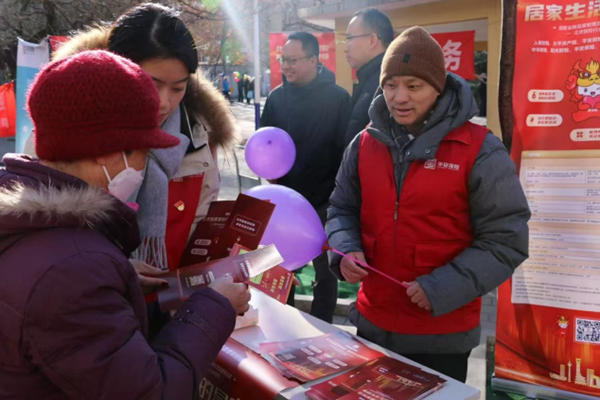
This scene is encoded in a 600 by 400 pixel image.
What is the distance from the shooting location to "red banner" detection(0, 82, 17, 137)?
25.3 feet

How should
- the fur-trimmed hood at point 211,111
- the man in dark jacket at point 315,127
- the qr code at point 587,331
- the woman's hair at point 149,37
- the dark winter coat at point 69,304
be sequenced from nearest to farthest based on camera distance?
the dark winter coat at point 69,304, the woman's hair at point 149,37, the fur-trimmed hood at point 211,111, the qr code at point 587,331, the man in dark jacket at point 315,127

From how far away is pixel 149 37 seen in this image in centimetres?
171

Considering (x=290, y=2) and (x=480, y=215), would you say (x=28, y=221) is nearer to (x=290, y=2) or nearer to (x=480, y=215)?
(x=480, y=215)

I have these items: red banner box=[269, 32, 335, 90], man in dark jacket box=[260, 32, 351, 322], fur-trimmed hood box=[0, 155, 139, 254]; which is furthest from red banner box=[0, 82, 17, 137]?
fur-trimmed hood box=[0, 155, 139, 254]

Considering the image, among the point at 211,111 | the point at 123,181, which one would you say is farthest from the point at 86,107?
the point at 211,111

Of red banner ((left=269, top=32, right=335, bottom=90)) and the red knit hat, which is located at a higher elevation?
red banner ((left=269, top=32, right=335, bottom=90))

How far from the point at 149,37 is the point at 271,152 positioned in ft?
5.78

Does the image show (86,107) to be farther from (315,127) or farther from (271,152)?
(315,127)

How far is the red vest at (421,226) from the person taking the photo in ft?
6.06

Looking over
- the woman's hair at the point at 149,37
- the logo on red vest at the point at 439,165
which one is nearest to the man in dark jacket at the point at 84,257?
the woman's hair at the point at 149,37

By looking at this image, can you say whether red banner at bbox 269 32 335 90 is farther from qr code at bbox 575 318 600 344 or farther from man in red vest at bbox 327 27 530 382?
man in red vest at bbox 327 27 530 382

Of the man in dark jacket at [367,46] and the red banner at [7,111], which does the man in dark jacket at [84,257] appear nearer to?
the man in dark jacket at [367,46]

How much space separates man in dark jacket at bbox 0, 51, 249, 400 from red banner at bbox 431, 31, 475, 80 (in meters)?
6.60

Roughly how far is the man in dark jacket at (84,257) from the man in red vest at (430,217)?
89 cm
